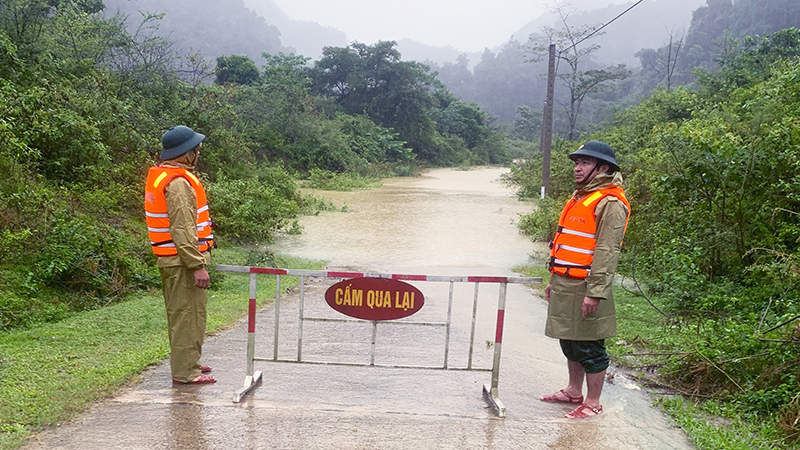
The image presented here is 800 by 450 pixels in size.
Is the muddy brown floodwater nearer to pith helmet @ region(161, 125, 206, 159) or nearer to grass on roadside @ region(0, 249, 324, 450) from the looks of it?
grass on roadside @ region(0, 249, 324, 450)

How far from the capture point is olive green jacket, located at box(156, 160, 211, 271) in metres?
3.99

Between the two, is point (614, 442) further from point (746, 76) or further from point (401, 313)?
point (746, 76)

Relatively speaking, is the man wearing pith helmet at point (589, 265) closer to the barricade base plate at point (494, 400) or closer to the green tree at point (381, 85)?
the barricade base plate at point (494, 400)

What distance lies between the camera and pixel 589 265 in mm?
3877

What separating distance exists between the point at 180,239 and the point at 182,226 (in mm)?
87

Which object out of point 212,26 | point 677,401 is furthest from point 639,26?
point 677,401

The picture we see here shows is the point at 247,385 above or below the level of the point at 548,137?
below

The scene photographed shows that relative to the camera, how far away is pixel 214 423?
11.9 ft

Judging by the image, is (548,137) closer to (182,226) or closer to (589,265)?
(589,265)

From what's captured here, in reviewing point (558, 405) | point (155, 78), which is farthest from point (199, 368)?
point (155, 78)

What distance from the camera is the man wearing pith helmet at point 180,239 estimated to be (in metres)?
4.01

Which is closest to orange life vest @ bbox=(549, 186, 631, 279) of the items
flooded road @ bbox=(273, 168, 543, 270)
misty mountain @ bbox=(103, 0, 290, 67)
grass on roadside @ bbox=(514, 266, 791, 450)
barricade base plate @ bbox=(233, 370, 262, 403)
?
grass on roadside @ bbox=(514, 266, 791, 450)

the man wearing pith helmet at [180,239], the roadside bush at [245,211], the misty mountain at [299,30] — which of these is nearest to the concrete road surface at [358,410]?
the man wearing pith helmet at [180,239]

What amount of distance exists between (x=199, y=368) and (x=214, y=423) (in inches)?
32.9
